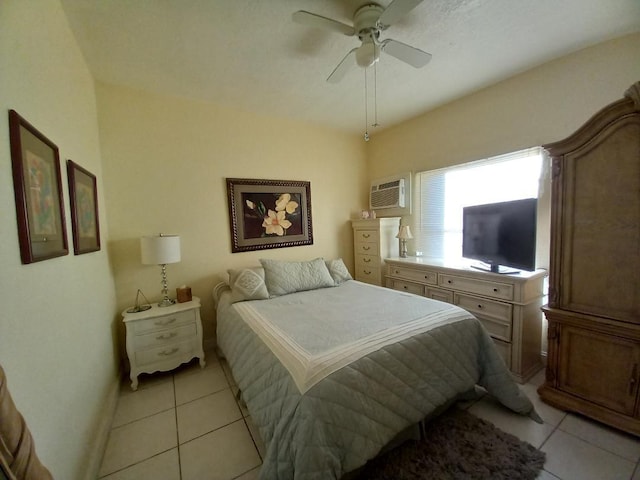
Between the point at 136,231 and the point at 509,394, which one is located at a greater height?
the point at 136,231

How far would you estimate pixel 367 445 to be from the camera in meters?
1.15

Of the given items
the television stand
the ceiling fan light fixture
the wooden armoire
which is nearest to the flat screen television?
the television stand

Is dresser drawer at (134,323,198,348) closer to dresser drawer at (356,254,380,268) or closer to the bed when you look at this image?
the bed

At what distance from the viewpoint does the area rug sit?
1295 millimetres

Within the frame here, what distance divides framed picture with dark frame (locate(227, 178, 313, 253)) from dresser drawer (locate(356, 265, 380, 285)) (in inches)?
31.9

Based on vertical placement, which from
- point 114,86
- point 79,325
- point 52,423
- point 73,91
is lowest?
point 52,423

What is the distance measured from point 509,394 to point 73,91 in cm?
345

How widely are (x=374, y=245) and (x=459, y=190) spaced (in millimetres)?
1151

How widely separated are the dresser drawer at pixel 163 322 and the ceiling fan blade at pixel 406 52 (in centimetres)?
259

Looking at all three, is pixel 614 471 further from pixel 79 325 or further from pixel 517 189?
pixel 79 325

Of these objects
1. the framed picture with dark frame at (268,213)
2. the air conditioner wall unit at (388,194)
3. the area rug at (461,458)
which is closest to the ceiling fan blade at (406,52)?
the air conditioner wall unit at (388,194)

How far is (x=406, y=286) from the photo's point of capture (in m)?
2.94

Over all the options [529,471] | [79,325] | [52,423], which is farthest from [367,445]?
[79,325]

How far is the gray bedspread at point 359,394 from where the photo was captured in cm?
108
